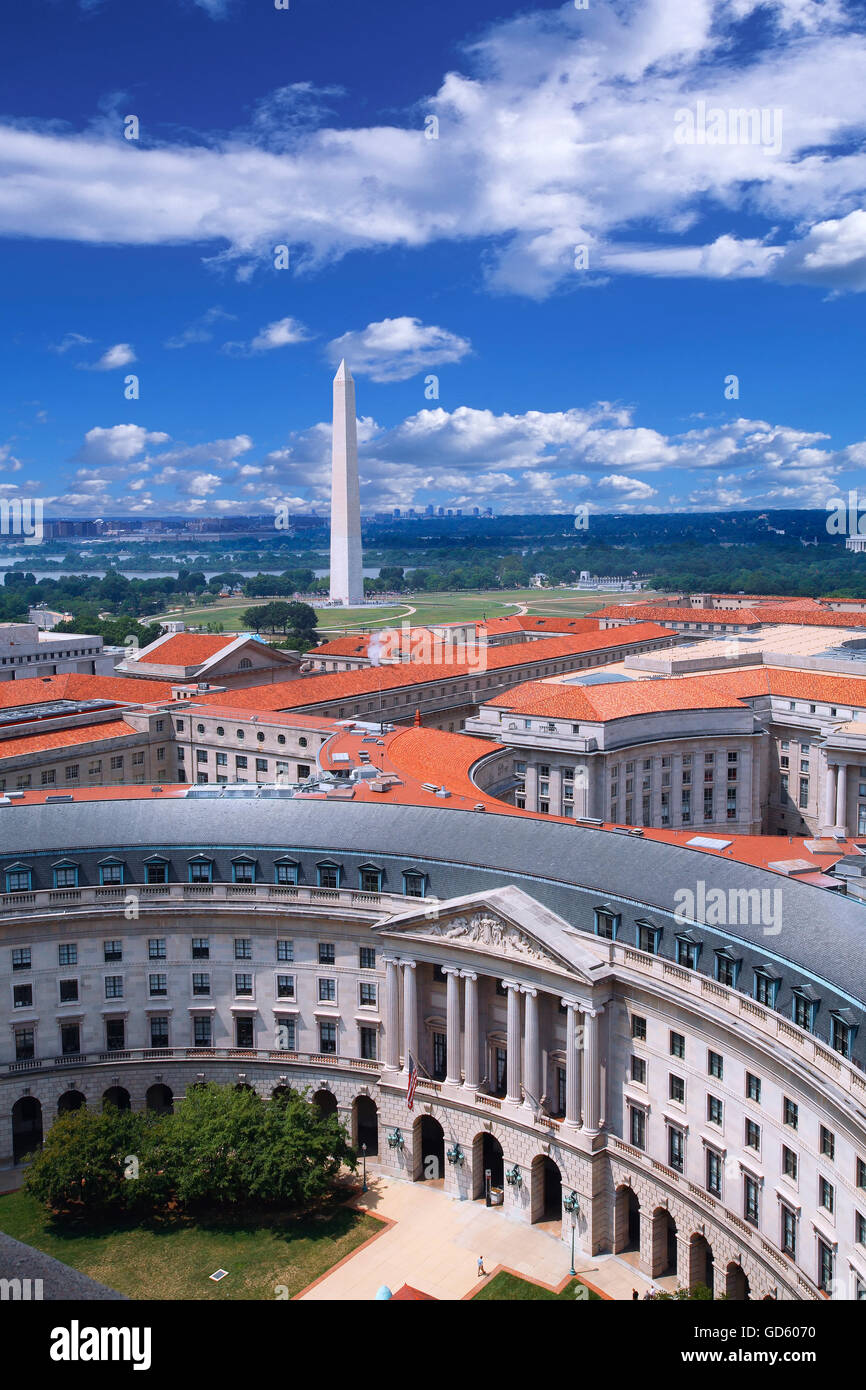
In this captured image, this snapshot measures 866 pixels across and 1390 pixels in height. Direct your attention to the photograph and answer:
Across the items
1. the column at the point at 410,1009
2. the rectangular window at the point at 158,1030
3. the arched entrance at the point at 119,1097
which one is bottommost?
the arched entrance at the point at 119,1097

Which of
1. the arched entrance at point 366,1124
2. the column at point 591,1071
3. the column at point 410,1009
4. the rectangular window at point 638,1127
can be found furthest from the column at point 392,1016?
the rectangular window at point 638,1127

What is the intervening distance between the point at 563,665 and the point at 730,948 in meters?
127

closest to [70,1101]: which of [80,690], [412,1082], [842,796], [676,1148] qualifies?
[412,1082]

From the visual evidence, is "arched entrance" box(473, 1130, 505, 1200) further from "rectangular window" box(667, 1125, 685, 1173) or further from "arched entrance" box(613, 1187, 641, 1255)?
"rectangular window" box(667, 1125, 685, 1173)

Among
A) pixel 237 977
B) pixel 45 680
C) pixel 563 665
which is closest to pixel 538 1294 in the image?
pixel 237 977

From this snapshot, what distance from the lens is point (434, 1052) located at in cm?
6469

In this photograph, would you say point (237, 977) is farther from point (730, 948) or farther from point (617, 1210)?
point (730, 948)

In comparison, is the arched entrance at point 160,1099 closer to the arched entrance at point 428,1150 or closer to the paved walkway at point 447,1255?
the paved walkway at point 447,1255

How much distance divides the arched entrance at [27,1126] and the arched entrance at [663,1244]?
35006 mm

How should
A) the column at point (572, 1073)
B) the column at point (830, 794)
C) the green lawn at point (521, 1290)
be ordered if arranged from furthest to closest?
the column at point (830, 794) → the column at point (572, 1073) → the green lawn at point (521, 1290)

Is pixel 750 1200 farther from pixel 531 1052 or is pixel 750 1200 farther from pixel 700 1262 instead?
pixel 531 1052

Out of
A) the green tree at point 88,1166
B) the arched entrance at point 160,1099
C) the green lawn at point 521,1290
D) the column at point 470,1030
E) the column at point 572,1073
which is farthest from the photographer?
the arched entrance at point 160,1099

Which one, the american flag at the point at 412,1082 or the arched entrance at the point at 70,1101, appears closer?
the american flag at the point at 412,1082

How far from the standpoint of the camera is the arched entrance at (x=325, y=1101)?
6725 centimetres
